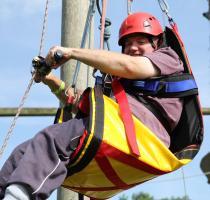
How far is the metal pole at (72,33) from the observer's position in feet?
14.0

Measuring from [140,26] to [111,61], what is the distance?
0.41m

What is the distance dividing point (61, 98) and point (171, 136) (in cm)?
63

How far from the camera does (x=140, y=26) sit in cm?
349

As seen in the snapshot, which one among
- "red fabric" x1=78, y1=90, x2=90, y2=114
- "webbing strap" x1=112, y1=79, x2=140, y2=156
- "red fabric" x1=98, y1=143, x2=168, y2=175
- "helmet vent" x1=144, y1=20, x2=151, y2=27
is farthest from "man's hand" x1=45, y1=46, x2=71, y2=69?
"helmet vent" x1=144, y1=20, x2=151, y2=27

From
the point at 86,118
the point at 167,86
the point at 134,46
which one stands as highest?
the point at 134,46

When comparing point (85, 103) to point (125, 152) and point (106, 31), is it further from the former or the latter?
point (106, 31)

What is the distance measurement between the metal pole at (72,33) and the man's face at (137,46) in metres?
0.79

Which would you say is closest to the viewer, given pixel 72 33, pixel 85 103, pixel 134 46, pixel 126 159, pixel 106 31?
pixel 126 159

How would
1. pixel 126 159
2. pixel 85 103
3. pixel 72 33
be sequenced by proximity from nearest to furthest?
pixel 126 159 < pixel 85 103 < pixel 72 33

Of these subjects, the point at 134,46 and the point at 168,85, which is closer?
the point at 168,85

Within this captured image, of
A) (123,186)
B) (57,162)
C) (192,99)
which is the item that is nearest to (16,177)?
(57,162)

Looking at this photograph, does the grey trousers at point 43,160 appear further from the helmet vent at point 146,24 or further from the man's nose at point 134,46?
the helmet vent at point 146,24

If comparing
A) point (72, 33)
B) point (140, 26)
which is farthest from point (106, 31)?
point (72, 33)

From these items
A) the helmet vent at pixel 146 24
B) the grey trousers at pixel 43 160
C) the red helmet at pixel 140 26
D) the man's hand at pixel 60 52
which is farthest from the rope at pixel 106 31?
the grey trousers at pixel 43 160
